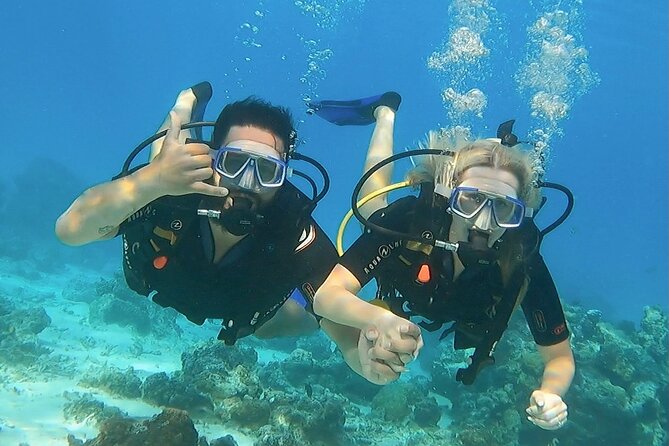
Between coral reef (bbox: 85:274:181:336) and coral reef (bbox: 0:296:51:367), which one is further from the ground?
coral reef (bbox: 85:274:181:336)

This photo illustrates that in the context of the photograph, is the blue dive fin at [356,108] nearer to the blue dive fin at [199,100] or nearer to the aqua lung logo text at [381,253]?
the blue dive fin at [199,100]

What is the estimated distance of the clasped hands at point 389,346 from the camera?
2871mm

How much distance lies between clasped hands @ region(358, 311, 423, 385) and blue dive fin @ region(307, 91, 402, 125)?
15.3 feet

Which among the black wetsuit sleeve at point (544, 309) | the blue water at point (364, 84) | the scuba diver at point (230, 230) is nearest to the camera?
the scuba diver at point (230, 230)

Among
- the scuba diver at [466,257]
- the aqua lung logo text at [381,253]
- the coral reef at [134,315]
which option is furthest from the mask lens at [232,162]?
the coral reef at [134,315]

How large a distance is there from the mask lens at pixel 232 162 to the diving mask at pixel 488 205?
5.28ft

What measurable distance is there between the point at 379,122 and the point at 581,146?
11925 centimetres

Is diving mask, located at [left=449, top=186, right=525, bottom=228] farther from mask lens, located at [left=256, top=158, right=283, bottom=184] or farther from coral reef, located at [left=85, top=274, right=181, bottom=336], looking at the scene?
coral reef, located at [left=85, top=274, right=181, bottom=336]

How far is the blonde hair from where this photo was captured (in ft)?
13.7

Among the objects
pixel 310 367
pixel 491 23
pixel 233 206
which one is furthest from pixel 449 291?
pixel 491 23

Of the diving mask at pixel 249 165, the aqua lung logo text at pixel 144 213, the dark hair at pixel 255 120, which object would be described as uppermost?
the dark hair at pixel 255 120

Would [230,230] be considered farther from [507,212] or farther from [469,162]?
[507,212]

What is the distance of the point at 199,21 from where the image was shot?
4235 inches

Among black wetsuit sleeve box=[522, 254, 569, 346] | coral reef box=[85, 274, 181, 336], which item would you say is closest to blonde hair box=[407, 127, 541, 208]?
black wetsuit sleeve box=[522, 254, 569, 346]
